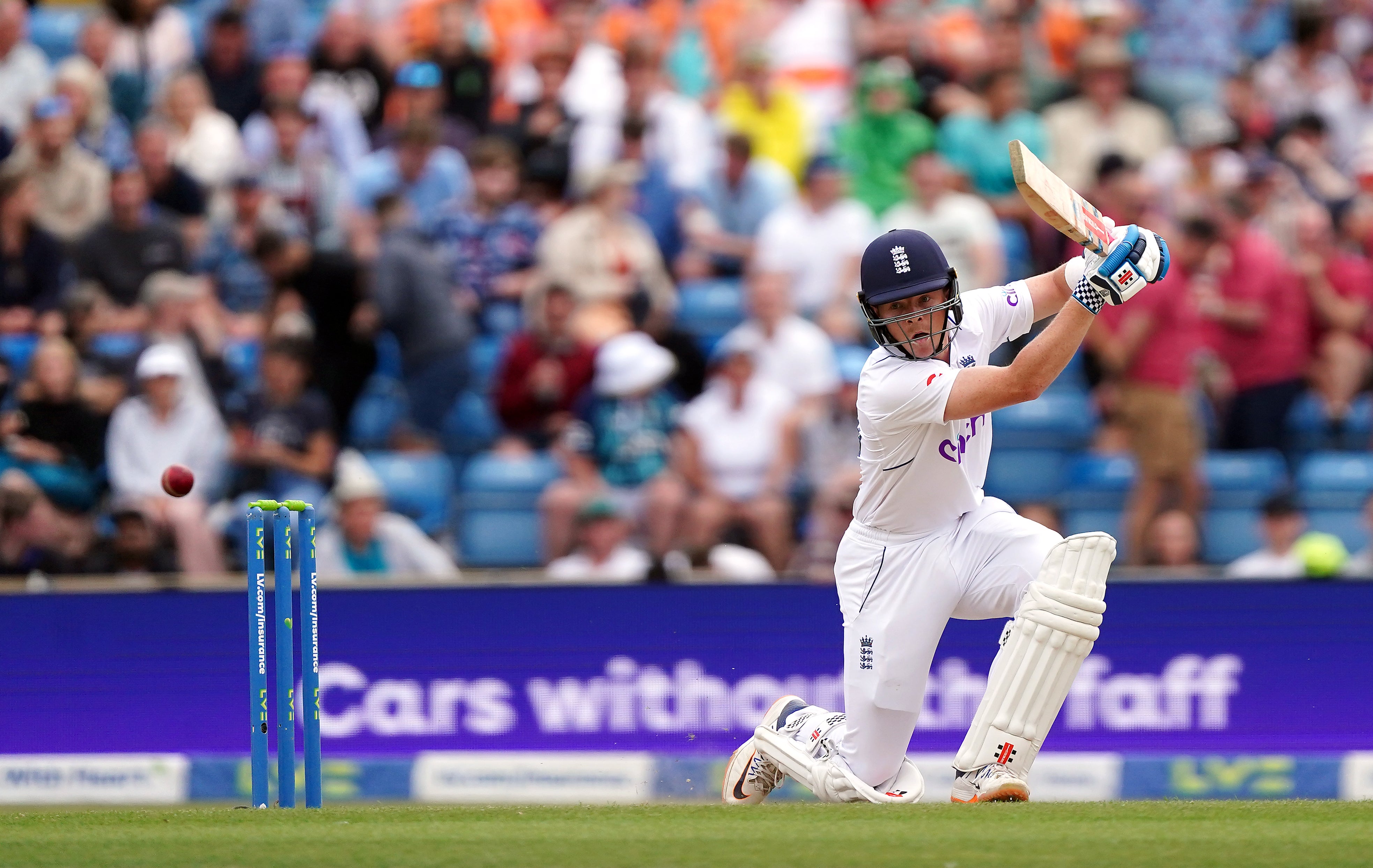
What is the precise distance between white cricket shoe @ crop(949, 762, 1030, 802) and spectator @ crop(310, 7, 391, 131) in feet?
22.4

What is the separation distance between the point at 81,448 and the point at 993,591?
554cm

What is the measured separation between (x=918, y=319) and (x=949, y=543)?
27.9 inches

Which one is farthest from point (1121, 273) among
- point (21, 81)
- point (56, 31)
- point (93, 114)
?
point (56, 31)

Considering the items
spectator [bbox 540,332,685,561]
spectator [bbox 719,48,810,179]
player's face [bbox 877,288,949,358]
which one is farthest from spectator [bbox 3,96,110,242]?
player's face [bbox 877,288,949,358]

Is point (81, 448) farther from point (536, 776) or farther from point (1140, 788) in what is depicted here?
point (1140, 788)

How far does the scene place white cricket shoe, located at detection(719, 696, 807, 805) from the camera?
20.8 ft

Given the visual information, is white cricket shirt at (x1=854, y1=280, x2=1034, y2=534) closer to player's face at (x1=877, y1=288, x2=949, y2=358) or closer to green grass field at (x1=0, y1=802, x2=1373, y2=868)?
player's face at (x1=877, y1=288, x2=949, y2=358)

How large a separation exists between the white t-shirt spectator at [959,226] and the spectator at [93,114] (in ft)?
15.1

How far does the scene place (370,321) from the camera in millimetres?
9992

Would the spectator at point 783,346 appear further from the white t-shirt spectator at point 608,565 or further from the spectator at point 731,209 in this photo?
the white t-shirt spectator at point 608,565

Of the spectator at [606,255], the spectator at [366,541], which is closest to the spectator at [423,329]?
the spectator at [606,255]

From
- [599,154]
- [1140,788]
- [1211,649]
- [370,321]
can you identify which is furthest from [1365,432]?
[370,321]

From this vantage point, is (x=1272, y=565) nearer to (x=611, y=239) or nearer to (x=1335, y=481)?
(x=1335, y=481)

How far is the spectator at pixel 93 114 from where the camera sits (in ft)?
35.9
